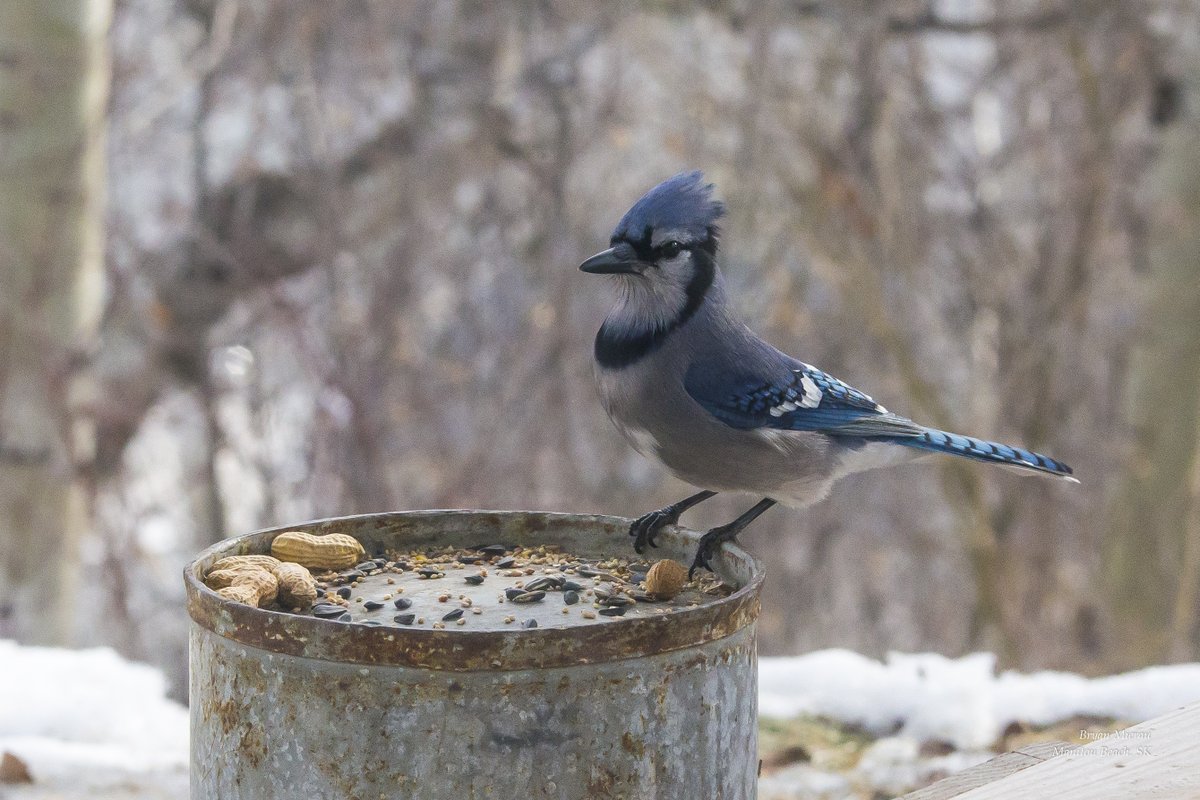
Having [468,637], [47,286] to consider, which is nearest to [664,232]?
[468,637]

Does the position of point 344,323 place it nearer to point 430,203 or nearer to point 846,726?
point 430,203

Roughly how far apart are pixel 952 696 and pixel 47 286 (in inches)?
113

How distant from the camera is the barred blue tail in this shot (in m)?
2.17

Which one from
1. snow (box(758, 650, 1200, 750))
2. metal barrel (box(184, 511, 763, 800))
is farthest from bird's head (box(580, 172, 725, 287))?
snow (box(758, 650, 1200, 750))

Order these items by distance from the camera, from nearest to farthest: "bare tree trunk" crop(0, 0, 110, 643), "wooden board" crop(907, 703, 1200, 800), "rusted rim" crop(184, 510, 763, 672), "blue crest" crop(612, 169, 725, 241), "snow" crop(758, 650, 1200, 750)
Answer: "rusted rim" crop(184, 510, 763, 672) → "wooden board" crop(907, 703, 1200, 800) → "blue crest" crop(612, 169, 725, 241) → "snow" crop(758, 650, 1200, 750) → "bare tree trunk" crop(0, 0, 110, 643)

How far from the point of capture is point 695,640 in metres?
1.37

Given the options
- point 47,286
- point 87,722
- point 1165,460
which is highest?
point 47,286

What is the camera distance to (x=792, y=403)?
2.20m

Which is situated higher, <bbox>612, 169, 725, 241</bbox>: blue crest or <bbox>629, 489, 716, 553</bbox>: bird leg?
<bbox>612, 169, 725, 241</bbox>: blue crest

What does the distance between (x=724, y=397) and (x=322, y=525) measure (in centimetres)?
66

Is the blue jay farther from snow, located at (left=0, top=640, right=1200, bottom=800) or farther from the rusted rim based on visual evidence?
snow, located at (left=0, top=640, right=1200, bottom=800)

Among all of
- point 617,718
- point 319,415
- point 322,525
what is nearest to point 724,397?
point 322,525

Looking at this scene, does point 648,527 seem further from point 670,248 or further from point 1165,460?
point 1165,460

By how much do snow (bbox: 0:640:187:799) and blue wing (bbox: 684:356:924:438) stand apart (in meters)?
1.39
